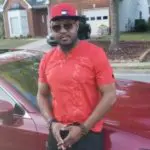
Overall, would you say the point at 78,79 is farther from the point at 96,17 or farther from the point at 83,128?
the point at 96,17

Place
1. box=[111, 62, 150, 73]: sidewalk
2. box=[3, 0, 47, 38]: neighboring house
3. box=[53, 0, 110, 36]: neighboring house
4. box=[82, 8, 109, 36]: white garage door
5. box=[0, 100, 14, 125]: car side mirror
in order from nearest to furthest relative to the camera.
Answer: box=[0, 100, 14, 125]: car side mirror < box=[111, 62, 150, 73]: sidewalk < box=[53, 0, 110, 36]: neighboring house < box=[82, 8, 109, 36]: white garage door < box=[3, 0, 47, 38]: neighboring house

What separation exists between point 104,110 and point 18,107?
995 millimetres

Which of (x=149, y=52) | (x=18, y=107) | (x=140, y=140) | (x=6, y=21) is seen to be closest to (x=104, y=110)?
(x=140, y=140)

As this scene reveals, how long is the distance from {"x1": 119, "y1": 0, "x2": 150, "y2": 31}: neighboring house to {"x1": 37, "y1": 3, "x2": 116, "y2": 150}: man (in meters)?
33.9

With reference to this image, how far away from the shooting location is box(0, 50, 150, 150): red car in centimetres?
294

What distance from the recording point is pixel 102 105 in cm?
261

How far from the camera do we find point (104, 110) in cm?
262

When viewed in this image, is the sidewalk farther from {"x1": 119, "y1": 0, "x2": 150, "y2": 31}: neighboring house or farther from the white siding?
the white siding

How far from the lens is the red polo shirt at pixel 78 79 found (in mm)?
2600

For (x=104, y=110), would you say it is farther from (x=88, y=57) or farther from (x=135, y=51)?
(x=135, y=51)

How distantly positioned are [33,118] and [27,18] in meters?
34.1

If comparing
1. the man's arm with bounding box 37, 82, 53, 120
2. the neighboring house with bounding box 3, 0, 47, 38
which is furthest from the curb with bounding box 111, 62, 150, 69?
the neighboring house with bounding box 3, 0, 47, 38

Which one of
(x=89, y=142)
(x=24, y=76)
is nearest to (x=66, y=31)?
(x=89, y=142)

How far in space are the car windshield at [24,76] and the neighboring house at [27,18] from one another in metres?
32.1
